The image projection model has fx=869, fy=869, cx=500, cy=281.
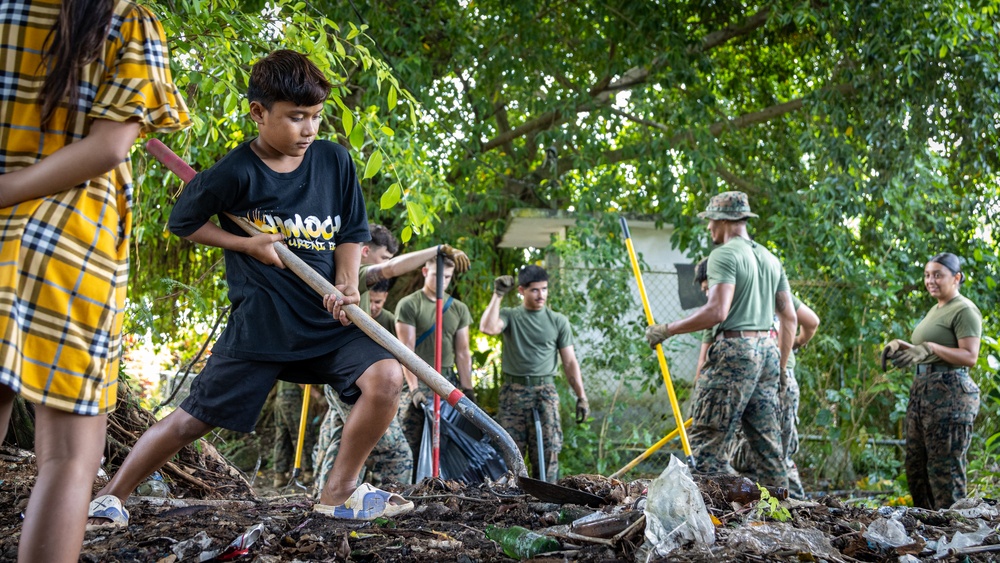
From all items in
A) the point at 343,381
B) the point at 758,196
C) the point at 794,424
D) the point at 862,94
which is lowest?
the point at 794,424

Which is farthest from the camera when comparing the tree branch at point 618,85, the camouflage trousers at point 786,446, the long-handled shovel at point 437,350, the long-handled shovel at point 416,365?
the tree branch at point 618,85

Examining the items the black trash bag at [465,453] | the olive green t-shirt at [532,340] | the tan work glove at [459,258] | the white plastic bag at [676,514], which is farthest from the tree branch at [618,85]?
the white plastic bag at [676,514]

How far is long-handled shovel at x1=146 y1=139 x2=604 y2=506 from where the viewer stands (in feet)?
10.2

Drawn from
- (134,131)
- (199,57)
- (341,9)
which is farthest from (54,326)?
(341,9)

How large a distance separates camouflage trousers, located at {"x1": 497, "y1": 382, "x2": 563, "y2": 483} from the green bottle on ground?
4562 millimetres

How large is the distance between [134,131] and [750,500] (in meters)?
2.78

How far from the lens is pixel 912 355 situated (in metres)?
6.29

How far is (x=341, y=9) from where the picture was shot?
313 inches

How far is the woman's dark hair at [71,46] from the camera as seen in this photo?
185cm

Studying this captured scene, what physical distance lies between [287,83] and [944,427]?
5.37 meters

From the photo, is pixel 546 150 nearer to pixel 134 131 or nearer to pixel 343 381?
pixel 343 381

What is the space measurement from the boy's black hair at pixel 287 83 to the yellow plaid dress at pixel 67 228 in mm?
1016

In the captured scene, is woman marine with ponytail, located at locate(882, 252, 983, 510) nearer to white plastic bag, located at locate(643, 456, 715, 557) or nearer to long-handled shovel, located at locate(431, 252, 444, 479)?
long-handled shovel, located at locate(431, 252, 444, 479)

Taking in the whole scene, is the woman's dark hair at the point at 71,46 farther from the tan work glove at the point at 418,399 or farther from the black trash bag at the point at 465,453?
the tan work glove at the point at 418,399
